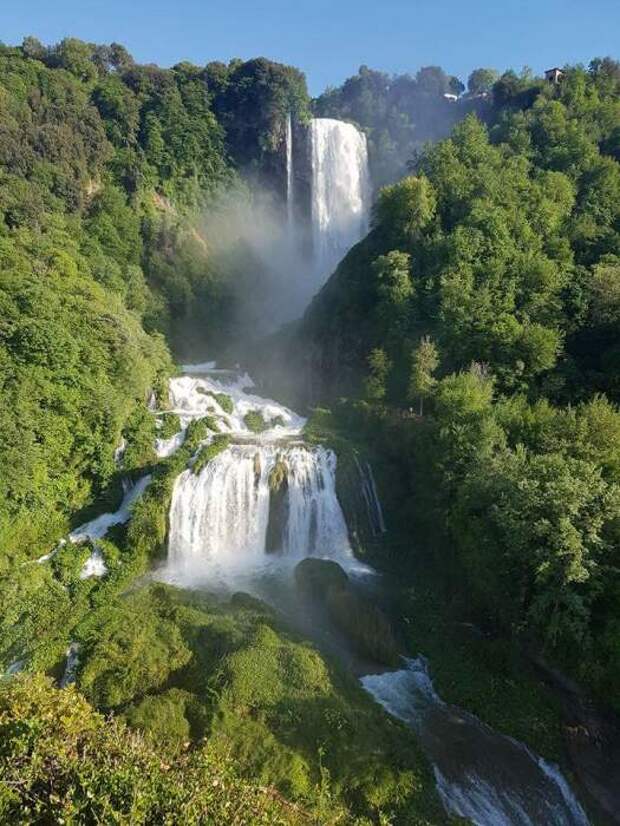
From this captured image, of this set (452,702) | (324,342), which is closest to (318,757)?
(452,702)

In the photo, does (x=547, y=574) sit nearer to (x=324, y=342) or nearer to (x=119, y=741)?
(x=119, y=741)

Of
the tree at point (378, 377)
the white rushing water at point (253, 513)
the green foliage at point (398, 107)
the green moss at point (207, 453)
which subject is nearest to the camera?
the white rushing water at point (253, 513)

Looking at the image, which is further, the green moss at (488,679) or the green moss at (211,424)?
the green moss at (211,424)

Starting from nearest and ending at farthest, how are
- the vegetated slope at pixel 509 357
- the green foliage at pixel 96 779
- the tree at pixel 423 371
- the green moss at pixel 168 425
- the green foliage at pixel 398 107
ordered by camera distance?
the green foliage at pixel 96 779 → the vegetated slope at pixel 509 357 → the tree at pixel 423 371 → the green moss at pixel 168 425 → the green foliage at pixel 398 107

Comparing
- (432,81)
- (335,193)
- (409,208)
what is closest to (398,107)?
(432,81)

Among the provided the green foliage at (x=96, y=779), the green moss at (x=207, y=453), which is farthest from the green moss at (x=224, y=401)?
the green foliage at (x=96, y=779)

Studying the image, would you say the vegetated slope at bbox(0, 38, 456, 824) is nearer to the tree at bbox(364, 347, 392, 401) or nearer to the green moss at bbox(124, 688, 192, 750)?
the green moss at bbox(124, 688, 192, 750)

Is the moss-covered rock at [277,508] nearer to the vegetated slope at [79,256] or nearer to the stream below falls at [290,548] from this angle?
the stream below falls at [290,548]
